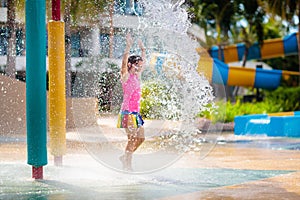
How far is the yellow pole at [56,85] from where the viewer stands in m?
6.68

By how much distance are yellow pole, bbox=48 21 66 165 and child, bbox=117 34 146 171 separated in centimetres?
73

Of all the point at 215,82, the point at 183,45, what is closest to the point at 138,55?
the point at 183,45

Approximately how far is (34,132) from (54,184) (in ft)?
1.74

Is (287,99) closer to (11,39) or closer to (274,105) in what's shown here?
(274,105)

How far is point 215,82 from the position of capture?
32.0ft

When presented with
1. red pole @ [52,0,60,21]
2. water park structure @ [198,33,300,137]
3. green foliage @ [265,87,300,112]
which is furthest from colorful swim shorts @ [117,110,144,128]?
green foliage @ [265,87,300,112]

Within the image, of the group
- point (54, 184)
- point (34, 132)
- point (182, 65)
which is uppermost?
point (182, 65)

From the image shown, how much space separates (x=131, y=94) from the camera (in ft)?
20.7

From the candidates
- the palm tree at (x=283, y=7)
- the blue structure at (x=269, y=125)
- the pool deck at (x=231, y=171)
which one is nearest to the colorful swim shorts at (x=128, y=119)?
the pool deck at (x=231, y=171)

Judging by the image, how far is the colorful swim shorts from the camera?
20.6 ft

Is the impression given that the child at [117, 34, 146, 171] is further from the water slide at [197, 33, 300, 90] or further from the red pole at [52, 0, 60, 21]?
the water slide at [197, 33, 300, 90]

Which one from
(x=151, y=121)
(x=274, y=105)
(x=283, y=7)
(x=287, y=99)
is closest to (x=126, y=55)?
(x=151, y=121)

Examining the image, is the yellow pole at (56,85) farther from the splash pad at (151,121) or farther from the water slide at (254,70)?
the water slide at (254,70)

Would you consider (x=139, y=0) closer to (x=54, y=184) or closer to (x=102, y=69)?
(x=102, y=69)
